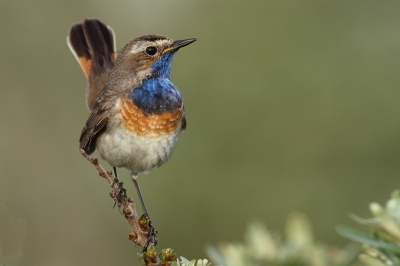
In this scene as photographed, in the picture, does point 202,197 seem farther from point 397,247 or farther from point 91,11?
point 397,247

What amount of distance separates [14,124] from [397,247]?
844 cm

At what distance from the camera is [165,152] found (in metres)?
4.45

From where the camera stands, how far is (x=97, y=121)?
454cm

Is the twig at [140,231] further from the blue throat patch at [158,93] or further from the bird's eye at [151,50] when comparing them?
the bird's eye at [151,50]

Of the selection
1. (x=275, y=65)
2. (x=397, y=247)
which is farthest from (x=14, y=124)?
(x=397, y=247)

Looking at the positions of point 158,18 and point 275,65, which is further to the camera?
point 158,18

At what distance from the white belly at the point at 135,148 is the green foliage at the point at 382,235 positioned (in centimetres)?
299

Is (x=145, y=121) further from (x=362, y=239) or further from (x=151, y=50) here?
(x=362, y=239)

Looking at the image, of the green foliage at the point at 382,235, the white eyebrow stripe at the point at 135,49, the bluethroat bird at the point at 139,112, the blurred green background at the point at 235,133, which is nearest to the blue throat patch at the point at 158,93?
the bluethroat bird at the point at 139,112

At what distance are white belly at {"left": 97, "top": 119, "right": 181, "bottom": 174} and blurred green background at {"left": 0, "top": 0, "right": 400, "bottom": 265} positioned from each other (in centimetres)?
318

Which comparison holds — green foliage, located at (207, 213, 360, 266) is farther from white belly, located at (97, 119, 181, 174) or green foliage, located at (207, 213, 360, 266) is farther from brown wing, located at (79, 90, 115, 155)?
brown wing, located at (79, 90, 115, 155)

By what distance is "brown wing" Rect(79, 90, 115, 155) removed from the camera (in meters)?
4.52

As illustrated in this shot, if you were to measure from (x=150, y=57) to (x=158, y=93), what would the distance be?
0.33 metres

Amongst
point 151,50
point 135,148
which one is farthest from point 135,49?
point 135,148
